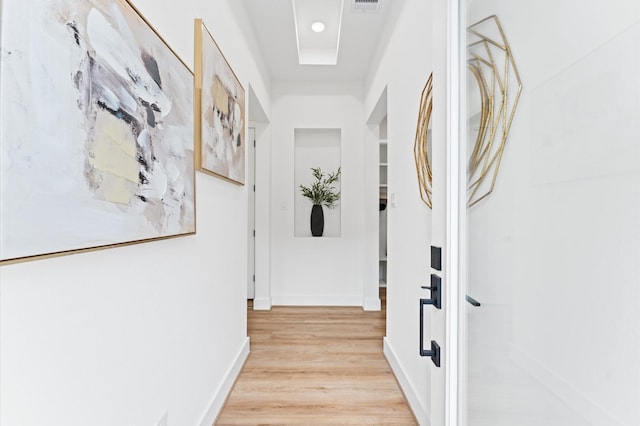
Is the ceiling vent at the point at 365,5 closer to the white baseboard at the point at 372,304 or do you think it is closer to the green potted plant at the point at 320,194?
the green potted plant at the point at 320,194

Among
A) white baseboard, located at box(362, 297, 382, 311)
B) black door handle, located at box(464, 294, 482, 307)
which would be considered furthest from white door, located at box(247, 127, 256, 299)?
black door handle, located at box(464, 294, 482, 307)

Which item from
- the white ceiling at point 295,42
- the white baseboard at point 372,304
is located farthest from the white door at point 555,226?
the white baseboard at point 372,304

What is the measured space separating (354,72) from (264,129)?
118 centimetres

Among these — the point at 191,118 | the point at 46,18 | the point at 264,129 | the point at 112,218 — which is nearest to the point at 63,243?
the point at 112,218

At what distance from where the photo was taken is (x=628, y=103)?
23.8 inches

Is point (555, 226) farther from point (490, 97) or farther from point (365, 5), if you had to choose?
point (365, 5)

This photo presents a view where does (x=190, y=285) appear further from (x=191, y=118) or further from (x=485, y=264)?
(x=485, y=264)

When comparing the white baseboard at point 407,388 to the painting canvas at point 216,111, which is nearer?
the painting canvas at point 216,111

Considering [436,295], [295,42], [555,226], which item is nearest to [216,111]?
[436,295]

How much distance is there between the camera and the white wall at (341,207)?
4234 millimetres

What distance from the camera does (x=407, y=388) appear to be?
7.17 feet

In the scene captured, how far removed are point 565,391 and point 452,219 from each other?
1.66 ft

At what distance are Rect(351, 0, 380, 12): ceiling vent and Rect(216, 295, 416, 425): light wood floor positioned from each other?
2.66 metres

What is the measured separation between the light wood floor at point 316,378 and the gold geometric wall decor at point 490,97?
160 centimetres
